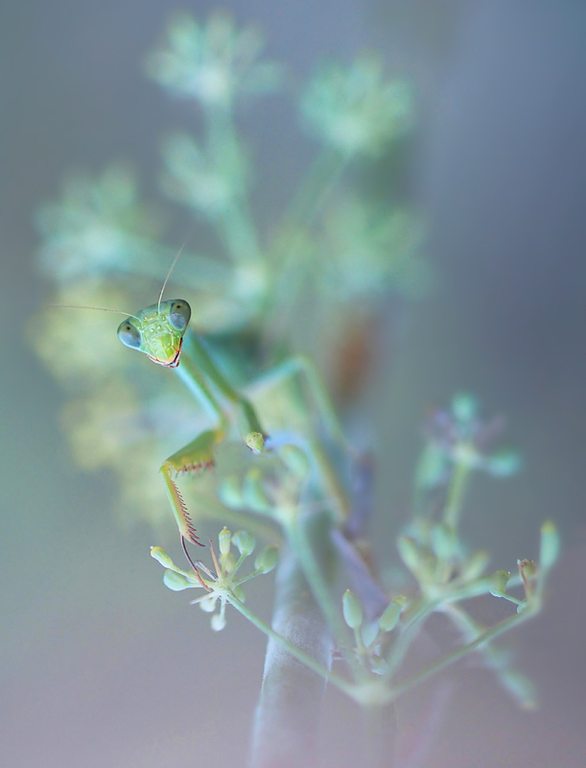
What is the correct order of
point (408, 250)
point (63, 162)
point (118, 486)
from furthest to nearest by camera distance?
point (63, 162)
point (408, 250)
point (118, 486)

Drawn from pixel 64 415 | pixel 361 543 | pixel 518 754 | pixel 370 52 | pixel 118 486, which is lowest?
pixel 518 754

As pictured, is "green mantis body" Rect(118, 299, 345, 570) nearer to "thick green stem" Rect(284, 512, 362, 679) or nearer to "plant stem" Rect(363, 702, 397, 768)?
"thick green stem" Rect(284, 512, 362, 679)

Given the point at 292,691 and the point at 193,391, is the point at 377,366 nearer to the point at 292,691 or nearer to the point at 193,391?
the point at 193,391

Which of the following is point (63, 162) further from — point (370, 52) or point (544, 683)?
point (544, 683)

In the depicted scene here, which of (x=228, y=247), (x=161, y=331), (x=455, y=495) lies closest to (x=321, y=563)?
(x=455, y=495)

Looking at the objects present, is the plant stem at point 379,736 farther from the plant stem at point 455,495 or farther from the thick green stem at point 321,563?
the plant stem at point 455,495

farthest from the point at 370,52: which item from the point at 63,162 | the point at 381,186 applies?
the point at 63,162

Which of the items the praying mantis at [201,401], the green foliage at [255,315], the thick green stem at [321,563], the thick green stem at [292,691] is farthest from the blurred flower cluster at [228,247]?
the thick green stem at [292,691]
